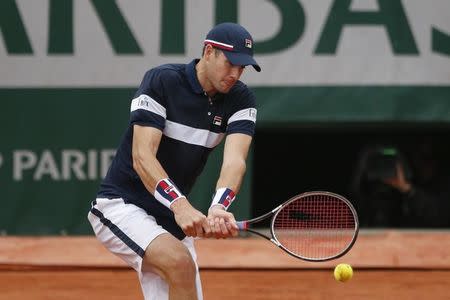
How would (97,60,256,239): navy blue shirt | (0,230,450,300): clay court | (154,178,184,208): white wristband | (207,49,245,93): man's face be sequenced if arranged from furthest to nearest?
1. (0,230,450,300): clay court
2. (97,60,256,239): navy blue shirt
3. (207,49,245,93): man's face
4. (154,178,184,208): white wristband

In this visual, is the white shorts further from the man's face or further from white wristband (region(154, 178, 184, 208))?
the man's face

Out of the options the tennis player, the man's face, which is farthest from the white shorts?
the man's face

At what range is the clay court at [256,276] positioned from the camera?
6.07 m

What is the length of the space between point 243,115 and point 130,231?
2.17 feet

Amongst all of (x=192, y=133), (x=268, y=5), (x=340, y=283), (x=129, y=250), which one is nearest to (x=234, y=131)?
(x=192, y=133)

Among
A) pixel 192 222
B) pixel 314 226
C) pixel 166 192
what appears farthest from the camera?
pixel 314 226

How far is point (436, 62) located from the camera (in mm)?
6977

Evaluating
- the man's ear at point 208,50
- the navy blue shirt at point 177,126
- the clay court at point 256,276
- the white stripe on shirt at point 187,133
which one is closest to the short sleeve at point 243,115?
the navy blue shirt at point 177,126

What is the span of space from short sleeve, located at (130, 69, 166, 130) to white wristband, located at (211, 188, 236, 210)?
1.12ft

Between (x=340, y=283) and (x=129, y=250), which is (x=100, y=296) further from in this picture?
(x=129, y=250)

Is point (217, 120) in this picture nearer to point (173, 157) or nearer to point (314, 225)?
point (173, 157)

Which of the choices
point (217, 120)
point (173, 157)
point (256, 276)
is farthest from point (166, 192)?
point (256, 276)

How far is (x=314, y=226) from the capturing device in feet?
15.7

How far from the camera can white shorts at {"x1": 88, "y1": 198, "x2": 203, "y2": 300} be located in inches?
174
